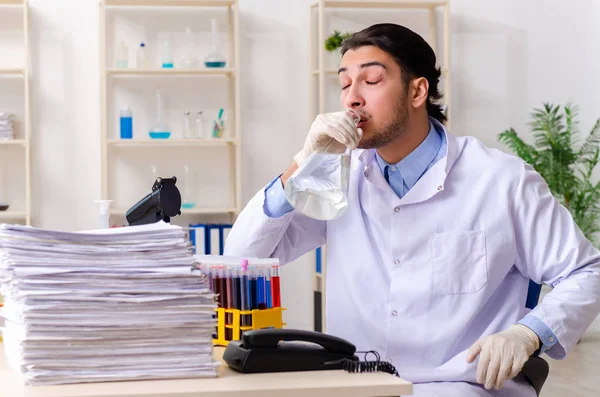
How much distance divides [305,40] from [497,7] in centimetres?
126

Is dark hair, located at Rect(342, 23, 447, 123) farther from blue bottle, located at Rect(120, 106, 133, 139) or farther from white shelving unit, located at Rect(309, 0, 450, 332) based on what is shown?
blue bottle, located at Rect(120, 106, 133, 139)

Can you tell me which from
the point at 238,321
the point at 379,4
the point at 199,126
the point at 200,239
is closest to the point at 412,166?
the point at 238,321

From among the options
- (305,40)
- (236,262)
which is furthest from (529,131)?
(236,262)

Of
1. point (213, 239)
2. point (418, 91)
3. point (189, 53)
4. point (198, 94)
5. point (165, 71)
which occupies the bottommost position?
point (213, 239)

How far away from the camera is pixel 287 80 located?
16.7 feet

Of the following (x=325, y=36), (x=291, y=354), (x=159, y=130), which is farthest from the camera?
(x=325, y=36)

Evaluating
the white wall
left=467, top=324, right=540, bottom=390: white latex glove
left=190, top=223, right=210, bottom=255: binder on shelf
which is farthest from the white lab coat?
the white wall

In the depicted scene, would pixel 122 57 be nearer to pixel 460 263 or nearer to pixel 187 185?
→ pixel 187 185

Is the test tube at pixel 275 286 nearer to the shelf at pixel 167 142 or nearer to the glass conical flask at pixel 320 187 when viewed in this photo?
the glass conical flask at pixel 320 187

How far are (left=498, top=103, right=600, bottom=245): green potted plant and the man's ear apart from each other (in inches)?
130

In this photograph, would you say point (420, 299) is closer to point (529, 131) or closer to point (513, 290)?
point (513, 290)

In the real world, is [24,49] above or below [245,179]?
above

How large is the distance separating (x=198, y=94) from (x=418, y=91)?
333cm

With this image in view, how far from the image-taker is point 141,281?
994mm
